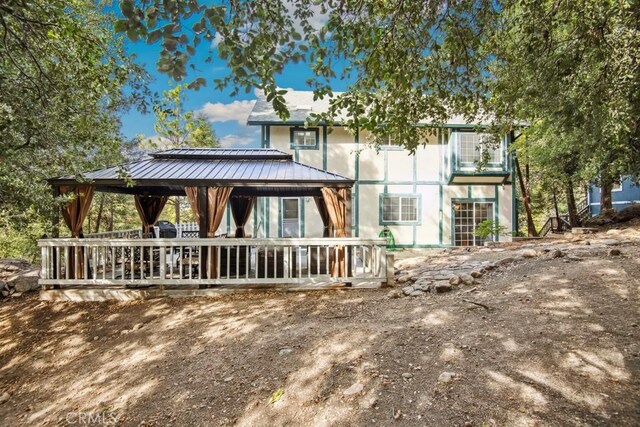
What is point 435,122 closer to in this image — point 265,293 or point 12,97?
point 265,293

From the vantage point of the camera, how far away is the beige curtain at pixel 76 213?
233 inches

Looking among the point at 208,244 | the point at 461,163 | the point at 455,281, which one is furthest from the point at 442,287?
the point at 461,163

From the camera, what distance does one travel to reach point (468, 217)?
493 inches

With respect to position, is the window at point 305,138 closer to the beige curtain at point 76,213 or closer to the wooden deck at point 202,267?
the wooden deck at point 202,267

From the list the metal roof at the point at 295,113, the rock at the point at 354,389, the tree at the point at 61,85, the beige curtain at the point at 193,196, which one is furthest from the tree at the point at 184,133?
the rock at the point at 354,389

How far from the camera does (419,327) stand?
375 centimetres

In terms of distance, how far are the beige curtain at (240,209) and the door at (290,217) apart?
7.27 feet

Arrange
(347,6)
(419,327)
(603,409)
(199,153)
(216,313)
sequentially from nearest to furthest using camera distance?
(603,409) → (347,6) → (419,327) → (216,313) → (199,153)

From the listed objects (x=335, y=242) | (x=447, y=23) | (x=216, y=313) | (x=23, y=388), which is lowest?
(x=23, y=388)

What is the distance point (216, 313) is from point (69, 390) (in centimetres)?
197

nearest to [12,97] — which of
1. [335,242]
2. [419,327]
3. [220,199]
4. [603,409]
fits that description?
[220,199]

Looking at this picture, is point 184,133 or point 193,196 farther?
point 184,133

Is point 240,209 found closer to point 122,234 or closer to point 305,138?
point 122,234

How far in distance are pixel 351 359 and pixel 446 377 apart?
90 centimetres
